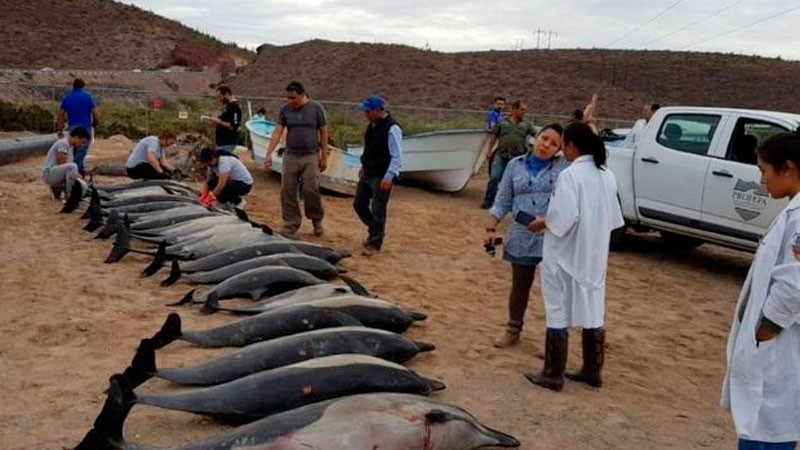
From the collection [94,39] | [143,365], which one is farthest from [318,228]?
[94,39]

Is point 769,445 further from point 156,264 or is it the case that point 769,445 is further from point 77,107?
point 77,107

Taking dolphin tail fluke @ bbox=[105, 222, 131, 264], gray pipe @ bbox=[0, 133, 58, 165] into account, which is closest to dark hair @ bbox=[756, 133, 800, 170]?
dolphin tail fluke @ bbox=[105, 222, 131, 264]

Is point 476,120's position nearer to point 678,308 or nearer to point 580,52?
point 678,308

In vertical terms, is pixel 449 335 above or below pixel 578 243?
below

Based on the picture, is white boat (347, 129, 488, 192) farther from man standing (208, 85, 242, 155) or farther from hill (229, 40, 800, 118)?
hill (229, 40, 800, 118)

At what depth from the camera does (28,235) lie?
411 inches

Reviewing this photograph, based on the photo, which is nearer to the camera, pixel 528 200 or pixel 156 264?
pixel 528 200

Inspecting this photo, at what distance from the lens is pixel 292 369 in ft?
16.7

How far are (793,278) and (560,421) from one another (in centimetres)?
227

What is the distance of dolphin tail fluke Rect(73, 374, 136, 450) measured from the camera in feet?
14.4

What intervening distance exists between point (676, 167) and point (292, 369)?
7415mm

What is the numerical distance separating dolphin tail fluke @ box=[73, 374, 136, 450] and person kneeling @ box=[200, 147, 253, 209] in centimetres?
722

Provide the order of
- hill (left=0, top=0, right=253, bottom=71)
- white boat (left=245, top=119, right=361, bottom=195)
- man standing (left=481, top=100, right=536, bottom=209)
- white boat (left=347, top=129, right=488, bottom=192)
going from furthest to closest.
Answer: hill (left=0, top=0, right=253, bottom=71)
white boat (left=347, top=129, right=488, bottom=192)
white boat (left=245, top=119, right=361, bottom=195)
man standing (left=481, top=100, right=536, bottom=209)

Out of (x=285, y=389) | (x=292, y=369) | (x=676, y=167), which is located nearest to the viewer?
(x=285, y=389)
